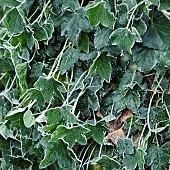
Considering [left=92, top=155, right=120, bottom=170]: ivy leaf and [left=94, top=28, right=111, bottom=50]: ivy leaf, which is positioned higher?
[left=94, top=28, right=111, bottom=50]: ivy leaf

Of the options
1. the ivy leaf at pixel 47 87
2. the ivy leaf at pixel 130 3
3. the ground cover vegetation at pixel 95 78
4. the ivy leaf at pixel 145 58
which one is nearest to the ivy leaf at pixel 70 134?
the ground cover vegetation at pixel 95 78

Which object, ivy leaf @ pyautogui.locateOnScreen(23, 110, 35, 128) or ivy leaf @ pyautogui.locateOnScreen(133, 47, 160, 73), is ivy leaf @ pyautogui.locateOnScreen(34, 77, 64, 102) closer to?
ivy leaf @ pyautogui.locateOnScreen(23, 110, 35, 128)

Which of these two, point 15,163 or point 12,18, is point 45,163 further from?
point 12,18

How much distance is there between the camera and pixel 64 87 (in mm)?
988

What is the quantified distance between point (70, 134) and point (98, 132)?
0.09 m

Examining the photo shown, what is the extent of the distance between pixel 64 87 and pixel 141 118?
22 cm

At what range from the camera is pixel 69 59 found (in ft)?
3.31

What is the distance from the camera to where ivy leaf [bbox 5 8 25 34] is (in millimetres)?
969

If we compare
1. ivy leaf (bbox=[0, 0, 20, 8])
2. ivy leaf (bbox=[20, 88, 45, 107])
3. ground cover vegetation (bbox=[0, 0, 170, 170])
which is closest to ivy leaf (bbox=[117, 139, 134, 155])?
ground cover vegetation (bbox=[0, 0, 170, 170])

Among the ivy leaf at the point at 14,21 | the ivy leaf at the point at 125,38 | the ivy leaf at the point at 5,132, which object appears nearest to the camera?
the ivy leaf at the point at 125,38

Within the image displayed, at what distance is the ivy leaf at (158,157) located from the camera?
93 centimetres

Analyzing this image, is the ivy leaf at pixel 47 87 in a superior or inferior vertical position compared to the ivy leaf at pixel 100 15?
inferior

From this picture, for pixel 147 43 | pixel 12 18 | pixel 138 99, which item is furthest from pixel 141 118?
pixel 12 18

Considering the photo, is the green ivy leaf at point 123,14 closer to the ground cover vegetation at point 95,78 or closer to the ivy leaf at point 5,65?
the ground cover vegetation at point 95,78
